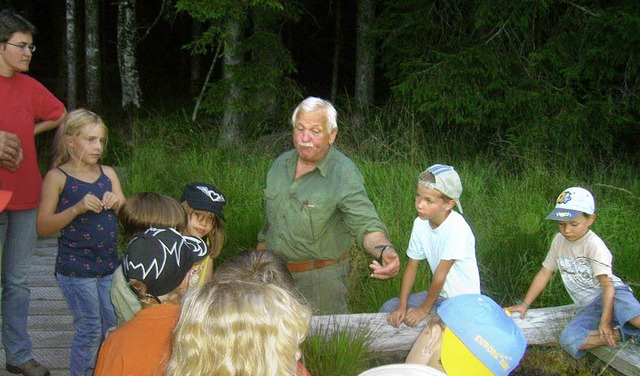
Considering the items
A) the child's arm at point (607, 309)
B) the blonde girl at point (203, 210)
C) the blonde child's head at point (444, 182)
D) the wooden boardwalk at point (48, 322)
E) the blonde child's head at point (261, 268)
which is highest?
the blonde child's head at point (444, 182)

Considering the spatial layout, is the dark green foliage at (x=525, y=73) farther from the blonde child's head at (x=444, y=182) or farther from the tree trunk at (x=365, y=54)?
the blonde child's head at (x=444, y=182)

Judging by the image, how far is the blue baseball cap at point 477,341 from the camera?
211cm

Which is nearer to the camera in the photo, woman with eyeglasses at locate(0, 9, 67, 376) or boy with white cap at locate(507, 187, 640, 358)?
woman with eyeglasses at locate(0, 9, 67, 376)

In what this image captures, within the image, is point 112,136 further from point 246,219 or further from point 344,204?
point 344,204

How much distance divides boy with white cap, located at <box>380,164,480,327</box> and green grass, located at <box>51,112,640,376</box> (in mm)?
396

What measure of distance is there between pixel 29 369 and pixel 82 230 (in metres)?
0.83

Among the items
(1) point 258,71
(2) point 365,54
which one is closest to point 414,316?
(1) point 258,71

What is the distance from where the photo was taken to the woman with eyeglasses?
365cm

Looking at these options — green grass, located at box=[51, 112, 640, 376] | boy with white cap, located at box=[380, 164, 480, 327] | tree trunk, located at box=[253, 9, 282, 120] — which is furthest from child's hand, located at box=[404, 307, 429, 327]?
tree trunk, located at box=[253, 9, 282, 120]

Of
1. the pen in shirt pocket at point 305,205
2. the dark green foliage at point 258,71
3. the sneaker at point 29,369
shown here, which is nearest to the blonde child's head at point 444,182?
the pen in shirt pocket at point 305,205

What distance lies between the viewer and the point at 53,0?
61.5 feet

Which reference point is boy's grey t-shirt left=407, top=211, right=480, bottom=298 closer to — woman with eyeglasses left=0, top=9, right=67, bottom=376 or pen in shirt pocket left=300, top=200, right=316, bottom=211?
pen in shirt pocket left=300, top=200, right=316, bottom=211

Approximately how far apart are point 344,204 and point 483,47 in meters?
6.10

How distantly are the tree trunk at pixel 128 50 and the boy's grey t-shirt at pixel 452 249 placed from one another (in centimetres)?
931
